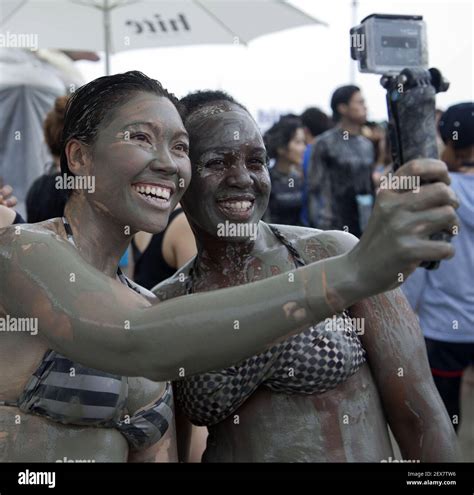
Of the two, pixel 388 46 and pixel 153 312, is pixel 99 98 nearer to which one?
pixel 153 312

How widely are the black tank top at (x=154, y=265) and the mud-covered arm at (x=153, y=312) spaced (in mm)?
2104

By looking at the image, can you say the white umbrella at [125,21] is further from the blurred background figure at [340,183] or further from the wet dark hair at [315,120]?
the wet dark hair at [315,120]

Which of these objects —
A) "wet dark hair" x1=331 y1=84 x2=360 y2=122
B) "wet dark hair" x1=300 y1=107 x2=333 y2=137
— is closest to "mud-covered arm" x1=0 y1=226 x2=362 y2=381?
"wet dark hair" x1=331 y1=84 x2=360 y2=122

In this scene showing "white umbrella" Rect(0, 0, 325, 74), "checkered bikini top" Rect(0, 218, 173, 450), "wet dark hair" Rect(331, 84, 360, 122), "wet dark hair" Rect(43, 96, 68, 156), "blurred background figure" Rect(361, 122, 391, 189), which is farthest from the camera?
"blurred background figure" Rect(361, 122, 391, 189)

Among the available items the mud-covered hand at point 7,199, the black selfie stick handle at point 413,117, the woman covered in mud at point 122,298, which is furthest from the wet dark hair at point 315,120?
the black selfie stick handle at point 413,117

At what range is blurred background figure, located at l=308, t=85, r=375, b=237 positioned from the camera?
6215mm

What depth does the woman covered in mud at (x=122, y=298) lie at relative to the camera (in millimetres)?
1582

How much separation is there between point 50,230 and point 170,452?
689 mm

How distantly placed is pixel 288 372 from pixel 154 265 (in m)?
1.92

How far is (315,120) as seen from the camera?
841 centimetres

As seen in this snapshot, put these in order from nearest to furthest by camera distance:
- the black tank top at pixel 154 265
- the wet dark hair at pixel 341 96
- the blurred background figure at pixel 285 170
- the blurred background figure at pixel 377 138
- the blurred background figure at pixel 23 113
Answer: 1. the black tank top at pixel 154 265
2. the blurred background figure at pixel 23 113
3. the blurred background figure at pixel 285 170
4. the wet dark hair at pixel 341 96
5. the blurred background figure at pixel 377 138

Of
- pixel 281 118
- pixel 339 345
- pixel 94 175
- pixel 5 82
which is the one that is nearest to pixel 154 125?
pixel 94 175

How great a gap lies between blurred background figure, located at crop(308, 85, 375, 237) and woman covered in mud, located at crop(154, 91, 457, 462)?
3.95m

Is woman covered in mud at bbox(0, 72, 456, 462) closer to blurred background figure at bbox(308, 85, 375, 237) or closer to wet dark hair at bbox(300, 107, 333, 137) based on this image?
blurred background figure at bbox(308, 85, 375, 237)
